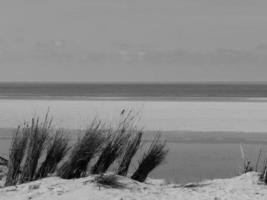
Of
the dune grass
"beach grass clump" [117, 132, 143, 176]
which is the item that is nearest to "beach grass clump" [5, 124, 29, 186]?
the dune grass

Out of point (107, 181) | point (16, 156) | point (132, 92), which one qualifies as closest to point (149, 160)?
Answer: point (107, 181)

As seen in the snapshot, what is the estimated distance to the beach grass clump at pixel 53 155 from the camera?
759cm

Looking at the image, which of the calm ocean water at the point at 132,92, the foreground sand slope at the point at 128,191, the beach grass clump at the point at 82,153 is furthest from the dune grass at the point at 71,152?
the calm ocean water at the point at 132,92

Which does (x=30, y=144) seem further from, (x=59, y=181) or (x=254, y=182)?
(x=254, y=182)

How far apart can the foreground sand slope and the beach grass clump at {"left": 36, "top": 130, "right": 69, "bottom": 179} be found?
719 mm

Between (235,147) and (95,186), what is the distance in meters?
10.7

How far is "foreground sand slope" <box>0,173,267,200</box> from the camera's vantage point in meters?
6.21

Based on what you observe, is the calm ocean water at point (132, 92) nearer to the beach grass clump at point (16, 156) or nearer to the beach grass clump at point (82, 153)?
the beach grass clump at point (16, 156)

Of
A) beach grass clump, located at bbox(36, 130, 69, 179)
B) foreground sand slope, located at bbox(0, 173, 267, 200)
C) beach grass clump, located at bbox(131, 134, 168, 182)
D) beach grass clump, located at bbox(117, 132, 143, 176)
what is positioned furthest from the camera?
beach grass clump, located at bbox(131, 134, 168, 182)

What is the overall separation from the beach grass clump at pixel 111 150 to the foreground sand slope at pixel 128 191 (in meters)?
0.74

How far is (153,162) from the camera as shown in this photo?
7.97 metres

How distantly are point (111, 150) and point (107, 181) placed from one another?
0.96 meters

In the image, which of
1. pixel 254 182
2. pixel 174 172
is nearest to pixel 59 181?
pixel 254 182

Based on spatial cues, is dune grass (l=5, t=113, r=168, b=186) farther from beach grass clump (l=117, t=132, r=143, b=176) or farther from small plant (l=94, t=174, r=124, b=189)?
small plant (l=94, t=174, r=124, b=189)
